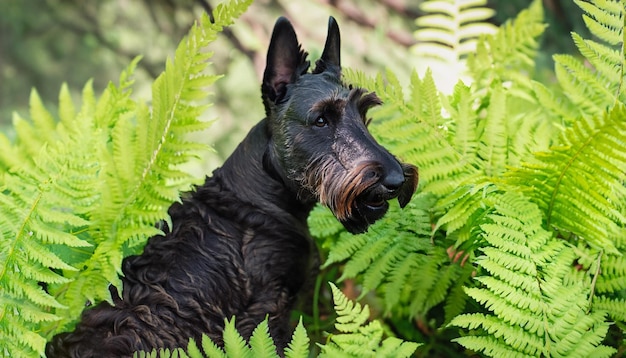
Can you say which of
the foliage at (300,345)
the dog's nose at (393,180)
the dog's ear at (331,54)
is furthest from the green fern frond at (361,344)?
the dog's ear at (331,54)

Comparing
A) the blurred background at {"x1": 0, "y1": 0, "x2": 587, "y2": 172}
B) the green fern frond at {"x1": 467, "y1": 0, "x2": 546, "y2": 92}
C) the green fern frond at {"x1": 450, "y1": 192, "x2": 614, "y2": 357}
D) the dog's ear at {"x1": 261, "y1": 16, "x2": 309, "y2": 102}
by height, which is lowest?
A: the green fern frond at {"x1": 450, "y1": 192, "x2": 614, "y2": 357}

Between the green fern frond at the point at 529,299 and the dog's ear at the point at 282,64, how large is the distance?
111cm

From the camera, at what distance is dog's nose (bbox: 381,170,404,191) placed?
102 inches

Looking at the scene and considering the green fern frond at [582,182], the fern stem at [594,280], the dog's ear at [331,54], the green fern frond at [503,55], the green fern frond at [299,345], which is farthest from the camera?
the green fern frond at [503,55]

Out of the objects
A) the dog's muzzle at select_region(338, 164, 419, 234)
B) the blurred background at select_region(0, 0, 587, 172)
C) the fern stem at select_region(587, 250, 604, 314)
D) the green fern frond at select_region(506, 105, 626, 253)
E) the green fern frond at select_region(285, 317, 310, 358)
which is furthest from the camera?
the blurred background at select_region(0, 0, 587, 172)

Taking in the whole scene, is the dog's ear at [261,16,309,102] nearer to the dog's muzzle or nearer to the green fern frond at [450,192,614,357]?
the dog's muzzle

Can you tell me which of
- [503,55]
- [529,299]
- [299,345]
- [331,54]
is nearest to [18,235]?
[299,345]

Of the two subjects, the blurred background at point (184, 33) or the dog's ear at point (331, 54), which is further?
the blurred background at point (184, 33)

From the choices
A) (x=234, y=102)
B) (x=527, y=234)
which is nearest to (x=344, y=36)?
(x=234, y=102)

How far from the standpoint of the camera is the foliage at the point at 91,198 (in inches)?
94.0

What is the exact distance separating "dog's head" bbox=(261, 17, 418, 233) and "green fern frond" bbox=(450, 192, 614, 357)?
476 mm

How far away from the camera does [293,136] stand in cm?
289

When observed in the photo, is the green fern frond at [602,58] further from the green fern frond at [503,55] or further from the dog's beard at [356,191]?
the dog's beard at [356,191]

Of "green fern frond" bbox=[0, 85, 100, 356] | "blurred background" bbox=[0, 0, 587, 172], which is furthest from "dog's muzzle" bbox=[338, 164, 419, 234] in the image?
"blurred background" bbox=[0, 0, 587, 172]
